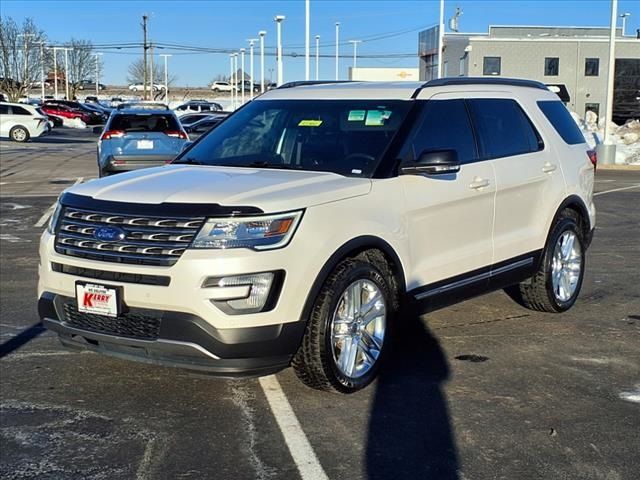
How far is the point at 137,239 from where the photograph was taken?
14.1 feet

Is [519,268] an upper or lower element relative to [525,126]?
lower

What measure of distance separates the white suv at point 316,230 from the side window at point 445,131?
0.05ft

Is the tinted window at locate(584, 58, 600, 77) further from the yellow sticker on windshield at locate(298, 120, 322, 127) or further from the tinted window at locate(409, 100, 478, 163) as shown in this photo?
the yellow sticker on windshield at locate(298, 120, 322, 127)

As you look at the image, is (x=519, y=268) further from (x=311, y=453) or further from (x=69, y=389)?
(x=69, y=389)

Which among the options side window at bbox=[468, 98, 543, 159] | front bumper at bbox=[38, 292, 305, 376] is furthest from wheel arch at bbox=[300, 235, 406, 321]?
side window at bbox=[468, 98, 543, 159]

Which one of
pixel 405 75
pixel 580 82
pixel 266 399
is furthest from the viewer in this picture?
pixel 405 75

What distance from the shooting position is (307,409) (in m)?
4.64

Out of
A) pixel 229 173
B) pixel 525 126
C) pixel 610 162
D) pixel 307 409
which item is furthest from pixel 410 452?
pixel 610 162

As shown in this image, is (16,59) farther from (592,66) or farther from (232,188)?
(232,188)

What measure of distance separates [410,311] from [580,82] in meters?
58.9

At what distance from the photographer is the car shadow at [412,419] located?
390cm

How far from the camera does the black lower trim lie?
17.6 ft

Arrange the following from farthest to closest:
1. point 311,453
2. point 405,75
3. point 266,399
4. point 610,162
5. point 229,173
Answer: point 405,75, point 610,162, point 229,173, point 266,399, point 311,453

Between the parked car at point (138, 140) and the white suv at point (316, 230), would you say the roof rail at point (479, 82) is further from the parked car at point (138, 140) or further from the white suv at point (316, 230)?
the parked car at point (138, 140)
